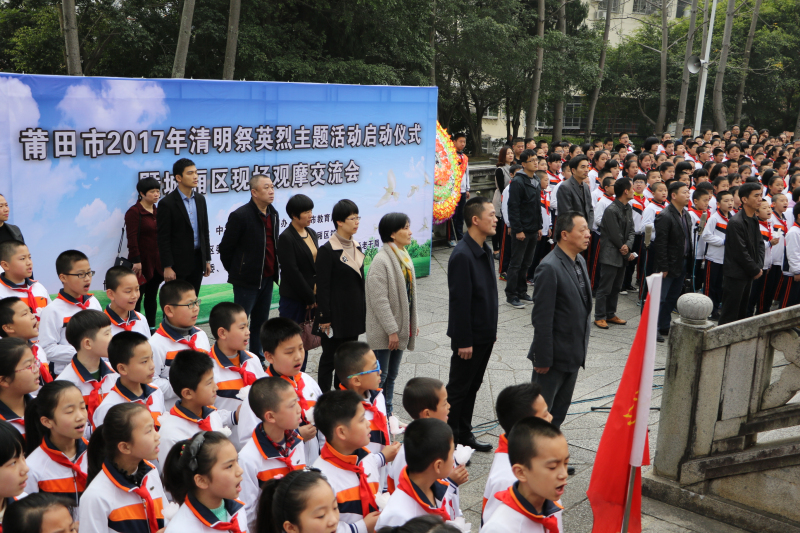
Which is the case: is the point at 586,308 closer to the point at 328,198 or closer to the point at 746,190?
the point at 746,190

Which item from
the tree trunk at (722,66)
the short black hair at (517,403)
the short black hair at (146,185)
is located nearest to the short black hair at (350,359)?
the short black hair at (517,403)

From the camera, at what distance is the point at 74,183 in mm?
6352

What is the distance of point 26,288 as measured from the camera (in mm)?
4914

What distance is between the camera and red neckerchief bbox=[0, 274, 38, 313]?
15.9 feet

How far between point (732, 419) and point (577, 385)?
2.19 metres

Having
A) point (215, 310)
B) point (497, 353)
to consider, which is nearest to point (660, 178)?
point (497, 353)

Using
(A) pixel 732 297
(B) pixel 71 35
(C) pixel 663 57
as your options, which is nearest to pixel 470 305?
(A) pixel 732 297

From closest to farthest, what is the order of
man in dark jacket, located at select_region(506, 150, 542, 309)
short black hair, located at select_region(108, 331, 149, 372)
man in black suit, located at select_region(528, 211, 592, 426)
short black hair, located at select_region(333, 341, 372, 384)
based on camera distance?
short black hair, located at select_region(108, 331, 149, 372) < short black hair, located at select_region(333, 341, 372, 384) < man in black suit, located at select_region(528, 211, 592, 426) < man in dark jacket, located at select_region(506, 150, 542, 309)

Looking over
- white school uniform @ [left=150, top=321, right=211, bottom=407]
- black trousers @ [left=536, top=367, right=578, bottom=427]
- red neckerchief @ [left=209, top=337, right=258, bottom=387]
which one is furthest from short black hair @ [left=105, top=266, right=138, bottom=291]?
black trousers @ [left=536, top=367, right=578, bottom=427]

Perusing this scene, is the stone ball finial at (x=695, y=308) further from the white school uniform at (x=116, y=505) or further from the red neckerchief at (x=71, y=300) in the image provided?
the red neckerchief at (x=71, y=300)

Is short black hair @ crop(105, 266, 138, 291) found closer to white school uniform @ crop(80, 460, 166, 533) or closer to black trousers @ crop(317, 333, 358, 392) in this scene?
black trousers @ crop(317, 333, 358, 392)

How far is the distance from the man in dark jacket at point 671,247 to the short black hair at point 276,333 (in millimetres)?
4942

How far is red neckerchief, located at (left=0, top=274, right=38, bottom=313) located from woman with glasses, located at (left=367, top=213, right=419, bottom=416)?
228 cm

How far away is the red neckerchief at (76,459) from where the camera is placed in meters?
3.23
